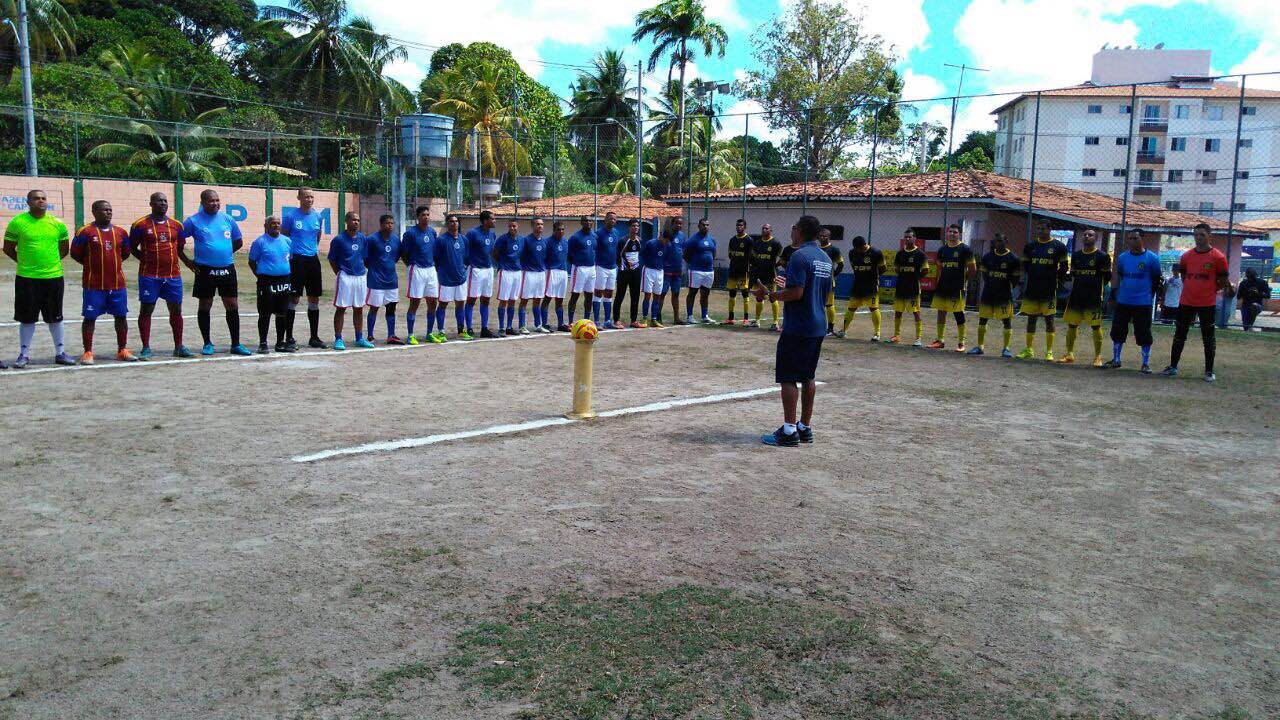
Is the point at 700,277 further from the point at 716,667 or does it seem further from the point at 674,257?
the point at 716,667

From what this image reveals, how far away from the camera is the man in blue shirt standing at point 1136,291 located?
1268cm

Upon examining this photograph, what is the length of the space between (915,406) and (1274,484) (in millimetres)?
3423

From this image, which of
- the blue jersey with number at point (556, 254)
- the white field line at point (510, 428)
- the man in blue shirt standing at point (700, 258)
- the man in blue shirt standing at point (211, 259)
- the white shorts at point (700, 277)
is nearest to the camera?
the white field line at point (510, 428)

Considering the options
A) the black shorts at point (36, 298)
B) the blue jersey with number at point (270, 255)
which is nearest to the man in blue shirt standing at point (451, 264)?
the blue jersey with number at point (270, 255)

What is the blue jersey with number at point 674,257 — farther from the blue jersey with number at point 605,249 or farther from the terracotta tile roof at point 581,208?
the terracotta tile roof at point 581,208

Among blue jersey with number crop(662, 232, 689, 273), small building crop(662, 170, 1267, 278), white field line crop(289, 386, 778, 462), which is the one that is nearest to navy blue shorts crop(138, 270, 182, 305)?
white field line crop(289, 386, 778, 462)

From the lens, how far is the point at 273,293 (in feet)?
40.2

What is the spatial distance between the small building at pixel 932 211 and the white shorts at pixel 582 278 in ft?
33.9

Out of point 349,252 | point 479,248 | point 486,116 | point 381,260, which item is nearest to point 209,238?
point 349,252

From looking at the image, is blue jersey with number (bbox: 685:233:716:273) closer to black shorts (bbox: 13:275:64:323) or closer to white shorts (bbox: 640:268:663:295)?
white shorts (bbox: 640:268:663:295)

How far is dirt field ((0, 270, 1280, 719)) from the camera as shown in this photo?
378cm

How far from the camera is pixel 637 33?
52.2 meters

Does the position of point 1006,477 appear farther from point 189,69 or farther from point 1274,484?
point 189,69

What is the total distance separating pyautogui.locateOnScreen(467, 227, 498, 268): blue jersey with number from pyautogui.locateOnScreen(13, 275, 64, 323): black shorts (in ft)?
18.0
